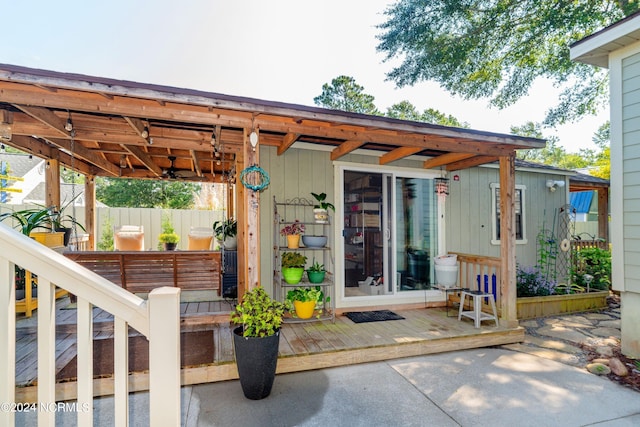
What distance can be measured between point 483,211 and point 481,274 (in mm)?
1593

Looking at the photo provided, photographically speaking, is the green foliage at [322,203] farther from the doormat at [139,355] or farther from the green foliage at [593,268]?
the green foliage at [593,268]

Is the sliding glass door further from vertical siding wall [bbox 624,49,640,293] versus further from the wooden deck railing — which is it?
vertical siding wall [bbox 624,49,640,293]

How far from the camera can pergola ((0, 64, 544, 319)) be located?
103 inches

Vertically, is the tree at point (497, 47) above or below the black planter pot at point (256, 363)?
above

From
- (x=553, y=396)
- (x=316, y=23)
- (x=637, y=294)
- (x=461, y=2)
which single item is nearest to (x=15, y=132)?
(x=553, y=396)

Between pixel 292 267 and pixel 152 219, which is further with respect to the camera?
pixel 152 219

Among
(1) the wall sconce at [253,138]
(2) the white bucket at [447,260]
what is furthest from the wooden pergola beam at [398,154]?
(1) the wall sconce at [253,138]

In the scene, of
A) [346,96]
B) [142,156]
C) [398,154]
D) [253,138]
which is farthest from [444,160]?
[346,96]

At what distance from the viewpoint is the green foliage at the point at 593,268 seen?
20.1ft

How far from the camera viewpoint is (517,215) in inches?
250

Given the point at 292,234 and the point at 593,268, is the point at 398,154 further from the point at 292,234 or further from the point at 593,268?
the point at 593,268

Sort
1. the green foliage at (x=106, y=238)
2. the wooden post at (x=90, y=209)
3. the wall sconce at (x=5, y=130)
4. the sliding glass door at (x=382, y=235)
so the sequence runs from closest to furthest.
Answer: the wall sconce at (x=5, y=130) → the sliding glass door at (x=382, y=235) → the wooden post at (x=90, y=209) → the green foliage at (x=106, y=238)

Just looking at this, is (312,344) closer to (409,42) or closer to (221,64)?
(409,42)

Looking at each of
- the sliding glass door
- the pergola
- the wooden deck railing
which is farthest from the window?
the sliding glass door
